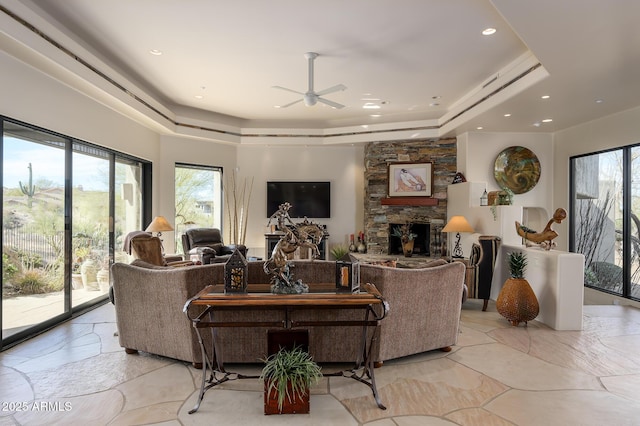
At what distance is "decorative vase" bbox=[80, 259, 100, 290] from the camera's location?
5105 millimetres

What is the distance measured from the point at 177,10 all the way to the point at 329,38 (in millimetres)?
1516

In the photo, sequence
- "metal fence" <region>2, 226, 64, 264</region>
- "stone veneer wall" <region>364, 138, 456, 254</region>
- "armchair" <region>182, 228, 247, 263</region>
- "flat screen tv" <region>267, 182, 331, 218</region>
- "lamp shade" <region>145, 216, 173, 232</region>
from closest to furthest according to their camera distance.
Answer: "metal fence" <region>2, 226, 64, 264</region> < "lamp shade" <region>145, 216, 173, 232</region> < "armchair" <region>182, 228, 247, 263</region> < "stone veneer wall" <region>364, 138, 456, 254</region> < "flat screen tv" <region>267, 182, 331, 218</region>

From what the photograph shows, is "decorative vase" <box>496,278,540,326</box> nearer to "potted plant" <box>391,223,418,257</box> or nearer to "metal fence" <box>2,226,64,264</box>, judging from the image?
"potted plant" <box>391,223,418,257</box>

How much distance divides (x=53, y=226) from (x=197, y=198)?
12.3 ft

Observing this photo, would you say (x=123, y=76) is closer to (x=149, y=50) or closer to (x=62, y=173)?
(x=149, y=50)

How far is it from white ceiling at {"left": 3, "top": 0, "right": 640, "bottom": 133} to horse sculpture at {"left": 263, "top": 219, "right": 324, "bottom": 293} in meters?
2.06

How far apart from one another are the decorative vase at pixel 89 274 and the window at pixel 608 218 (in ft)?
24.1

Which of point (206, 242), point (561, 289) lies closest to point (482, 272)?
point (561, 289)

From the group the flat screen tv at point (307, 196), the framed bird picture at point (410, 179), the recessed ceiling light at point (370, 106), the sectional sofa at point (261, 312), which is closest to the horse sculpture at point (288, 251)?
the sectional sofa at point (261, 312)

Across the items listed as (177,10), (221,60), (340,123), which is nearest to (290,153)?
(340,123)

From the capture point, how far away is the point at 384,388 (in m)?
2.83

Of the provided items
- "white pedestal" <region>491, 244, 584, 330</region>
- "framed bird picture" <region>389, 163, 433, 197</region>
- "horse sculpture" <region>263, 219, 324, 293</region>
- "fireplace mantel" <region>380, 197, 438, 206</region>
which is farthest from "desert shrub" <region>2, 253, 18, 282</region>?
"framed bird picture" <region>389, 163, 433, 197</region>

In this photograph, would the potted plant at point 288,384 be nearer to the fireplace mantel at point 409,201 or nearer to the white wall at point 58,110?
the white wall at point 58,110

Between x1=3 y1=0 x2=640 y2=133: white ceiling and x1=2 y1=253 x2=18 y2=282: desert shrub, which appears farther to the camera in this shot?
x1=2 y1=253 x2=18 y2=282: desert shrub
